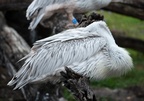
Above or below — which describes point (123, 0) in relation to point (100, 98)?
above

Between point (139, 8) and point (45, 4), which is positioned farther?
point (139, 8)

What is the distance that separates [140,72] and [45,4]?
136 inches

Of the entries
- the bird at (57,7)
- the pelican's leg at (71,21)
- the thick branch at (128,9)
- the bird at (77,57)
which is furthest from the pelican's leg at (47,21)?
the bird at (77,57)

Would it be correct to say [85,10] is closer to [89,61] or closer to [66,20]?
[66,20]

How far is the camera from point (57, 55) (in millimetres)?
5320

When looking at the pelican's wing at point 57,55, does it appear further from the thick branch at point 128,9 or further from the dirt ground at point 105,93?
the thick branch at point 128,9

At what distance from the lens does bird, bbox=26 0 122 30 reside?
6.66 meters

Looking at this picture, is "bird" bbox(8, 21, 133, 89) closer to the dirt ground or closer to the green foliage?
the dirt ground

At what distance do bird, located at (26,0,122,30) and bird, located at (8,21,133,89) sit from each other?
49.3 inches

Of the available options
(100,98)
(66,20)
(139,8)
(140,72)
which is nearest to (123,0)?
(139,8)

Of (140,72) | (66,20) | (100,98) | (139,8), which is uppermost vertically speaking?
(66,20)

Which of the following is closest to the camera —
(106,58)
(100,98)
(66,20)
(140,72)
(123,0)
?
(106,58)

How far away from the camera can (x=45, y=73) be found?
5328mm

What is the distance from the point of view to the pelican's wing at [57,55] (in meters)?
5.21
